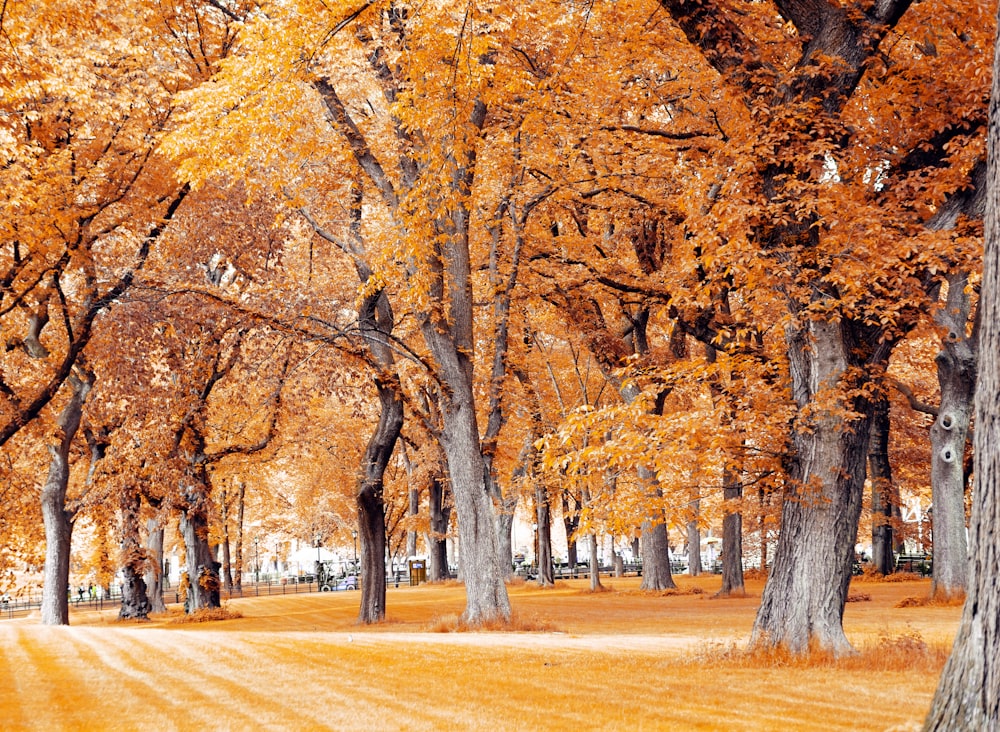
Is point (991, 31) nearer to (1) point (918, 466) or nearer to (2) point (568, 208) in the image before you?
(2) point (568, 208)

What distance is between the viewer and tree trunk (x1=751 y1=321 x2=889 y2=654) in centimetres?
1177

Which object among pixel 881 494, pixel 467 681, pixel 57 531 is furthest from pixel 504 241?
pixel 881 494

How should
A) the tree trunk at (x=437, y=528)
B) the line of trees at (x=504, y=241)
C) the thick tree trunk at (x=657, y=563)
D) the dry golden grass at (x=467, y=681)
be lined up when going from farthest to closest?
the tree trunk at (x=437, y=528)
the thick tree trunk at (x=657, y=563)
the line of trees at (x=504, y=241)
the dry golden grass at (x=467, y=681)

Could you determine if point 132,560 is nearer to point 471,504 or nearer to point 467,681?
point 471,504

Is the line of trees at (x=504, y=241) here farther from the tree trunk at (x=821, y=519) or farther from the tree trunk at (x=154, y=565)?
the tree trunk at (x=154, y=565)

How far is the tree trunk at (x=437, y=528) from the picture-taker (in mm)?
46812

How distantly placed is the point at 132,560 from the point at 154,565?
104 centimetres

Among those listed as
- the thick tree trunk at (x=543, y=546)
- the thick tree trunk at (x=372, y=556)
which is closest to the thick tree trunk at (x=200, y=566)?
the thick tree trunk at (x=372, y=556)

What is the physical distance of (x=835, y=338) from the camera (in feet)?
39.3

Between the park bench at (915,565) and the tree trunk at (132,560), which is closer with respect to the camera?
the tree trunk at (132,560)

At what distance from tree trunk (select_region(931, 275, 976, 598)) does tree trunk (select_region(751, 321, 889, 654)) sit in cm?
1233

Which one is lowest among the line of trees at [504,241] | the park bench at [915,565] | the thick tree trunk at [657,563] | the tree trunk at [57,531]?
the park bench at [915,565]

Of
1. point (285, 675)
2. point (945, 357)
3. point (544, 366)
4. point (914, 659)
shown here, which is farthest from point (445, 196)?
point (544, 366)

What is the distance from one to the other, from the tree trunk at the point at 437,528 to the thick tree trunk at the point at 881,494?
19115 millimetres
